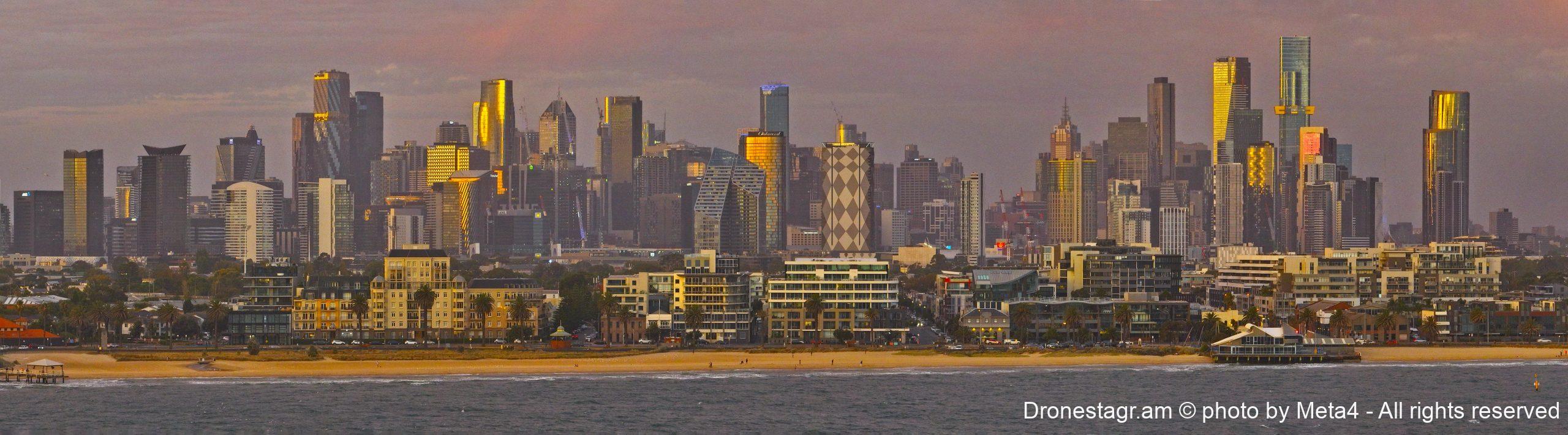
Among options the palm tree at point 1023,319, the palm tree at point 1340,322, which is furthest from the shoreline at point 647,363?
the palm tree at point 1023,319

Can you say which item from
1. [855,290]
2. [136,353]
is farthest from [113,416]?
[855,290]

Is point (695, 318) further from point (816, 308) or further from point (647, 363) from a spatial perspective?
point (647, 363)

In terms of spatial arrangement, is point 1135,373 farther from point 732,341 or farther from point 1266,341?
point 732,341

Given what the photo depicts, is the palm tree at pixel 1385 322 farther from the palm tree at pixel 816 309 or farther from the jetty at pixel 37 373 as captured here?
the jetty at pixel 37 373

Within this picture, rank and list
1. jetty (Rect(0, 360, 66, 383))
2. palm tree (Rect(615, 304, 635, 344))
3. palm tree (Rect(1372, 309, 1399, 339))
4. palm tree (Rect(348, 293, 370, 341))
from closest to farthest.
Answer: jetty (Rect(0, 360, 66, 383))
palm tree (Rect(348, 293, 370, 341))
palm tree (Rect(615, 304, 635, 344))
palm tree (Rect(1372, 309, 1399, 339))

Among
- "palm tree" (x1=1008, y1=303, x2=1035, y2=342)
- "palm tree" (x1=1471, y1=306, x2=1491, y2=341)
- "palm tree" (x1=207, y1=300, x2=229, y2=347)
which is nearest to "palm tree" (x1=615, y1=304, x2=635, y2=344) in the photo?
"palm tree" (x1=1008, y1=303, x2=1035, y2=342)

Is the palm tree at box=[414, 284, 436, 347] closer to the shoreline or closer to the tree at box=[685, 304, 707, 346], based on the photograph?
the shoreline

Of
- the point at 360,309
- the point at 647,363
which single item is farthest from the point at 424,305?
the point at 647,363
